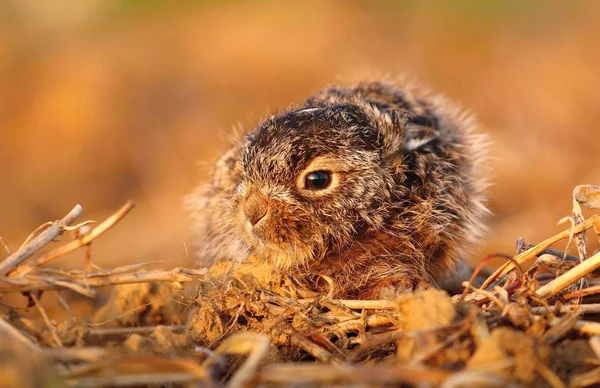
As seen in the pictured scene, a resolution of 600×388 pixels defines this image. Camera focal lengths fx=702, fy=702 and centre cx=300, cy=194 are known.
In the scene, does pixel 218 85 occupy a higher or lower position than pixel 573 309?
higher

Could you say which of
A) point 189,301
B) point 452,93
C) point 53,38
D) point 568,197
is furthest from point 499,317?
point 53,38

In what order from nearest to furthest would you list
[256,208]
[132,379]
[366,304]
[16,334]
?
[132,379] → [16,334] → [366,304] → [256,208]

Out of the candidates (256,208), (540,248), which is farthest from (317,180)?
(540,248)

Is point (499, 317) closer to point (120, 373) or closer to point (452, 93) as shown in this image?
point (120, 373)

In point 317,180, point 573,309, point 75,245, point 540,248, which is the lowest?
point 75,245

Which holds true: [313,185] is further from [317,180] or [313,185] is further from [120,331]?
[120,331]

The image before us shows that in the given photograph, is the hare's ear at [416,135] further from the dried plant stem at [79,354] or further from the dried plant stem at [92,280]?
the dried plant stem at [79,354]

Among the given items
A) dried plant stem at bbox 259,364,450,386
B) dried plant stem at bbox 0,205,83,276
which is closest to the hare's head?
dried plant stem at bbox 0,205,83,276
